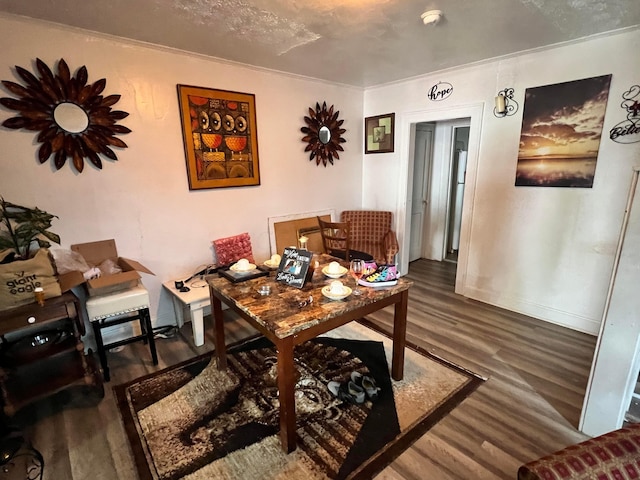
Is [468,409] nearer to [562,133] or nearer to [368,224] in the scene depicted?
[562,133]

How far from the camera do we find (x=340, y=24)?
7.27 feet

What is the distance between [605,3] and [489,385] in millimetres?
2635

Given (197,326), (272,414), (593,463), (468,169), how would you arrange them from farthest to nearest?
(468,169)
(197,326)
(272,414)
(593,463)

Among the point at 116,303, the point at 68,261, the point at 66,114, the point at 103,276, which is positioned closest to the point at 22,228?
the point at 68,261

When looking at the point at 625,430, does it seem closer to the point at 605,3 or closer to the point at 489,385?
the point at 489,385

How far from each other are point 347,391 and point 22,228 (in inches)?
97.1

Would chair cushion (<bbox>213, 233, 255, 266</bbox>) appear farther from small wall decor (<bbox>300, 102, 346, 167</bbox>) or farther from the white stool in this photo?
small wall decor (<bbox>300, 102, 346, 167</bbox>)

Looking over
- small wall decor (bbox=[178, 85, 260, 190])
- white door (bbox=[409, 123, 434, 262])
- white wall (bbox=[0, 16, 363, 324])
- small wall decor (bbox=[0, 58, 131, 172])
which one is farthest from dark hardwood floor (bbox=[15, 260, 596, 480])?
white door (bbox=[409, 123, 434, 262])

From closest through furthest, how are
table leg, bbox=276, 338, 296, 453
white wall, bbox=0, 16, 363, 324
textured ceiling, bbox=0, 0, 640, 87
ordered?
table leg, bbox=276, 338, 296, 453 → textured ceiling, bbox=0, 0, 640, 87 → white wall, bbox=0, 16, 363, 324

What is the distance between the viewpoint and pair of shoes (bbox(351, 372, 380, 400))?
2053 millimetres

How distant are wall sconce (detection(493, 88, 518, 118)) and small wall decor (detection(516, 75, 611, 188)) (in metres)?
0.11

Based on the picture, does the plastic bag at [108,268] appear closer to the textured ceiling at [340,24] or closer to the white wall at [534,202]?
the textured ceiling at [340,24]

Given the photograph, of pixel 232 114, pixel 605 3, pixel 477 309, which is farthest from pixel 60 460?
pixel 605 3

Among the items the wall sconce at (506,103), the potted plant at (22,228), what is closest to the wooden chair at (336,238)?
the wall sconce at (506,103)
